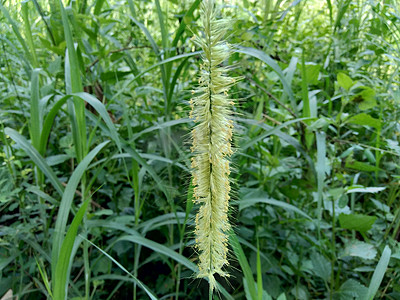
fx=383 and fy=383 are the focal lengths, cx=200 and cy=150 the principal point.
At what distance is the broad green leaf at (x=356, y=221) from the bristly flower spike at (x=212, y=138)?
2.41 ft

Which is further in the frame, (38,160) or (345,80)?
(345,80)

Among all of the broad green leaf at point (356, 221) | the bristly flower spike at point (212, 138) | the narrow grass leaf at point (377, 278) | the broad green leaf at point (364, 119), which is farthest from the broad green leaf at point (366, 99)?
the bristly flower spike at point (212, 138)

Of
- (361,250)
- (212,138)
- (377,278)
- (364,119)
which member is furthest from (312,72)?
(212,138)

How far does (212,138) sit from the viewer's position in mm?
859

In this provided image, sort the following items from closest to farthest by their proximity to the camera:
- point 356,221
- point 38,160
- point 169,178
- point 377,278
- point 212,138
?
1. point 212,138
2. point 377,278
3. point 38,160
4. point 356,221
5. point 169,178

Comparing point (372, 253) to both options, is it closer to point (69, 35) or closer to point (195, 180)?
point (195, 180)

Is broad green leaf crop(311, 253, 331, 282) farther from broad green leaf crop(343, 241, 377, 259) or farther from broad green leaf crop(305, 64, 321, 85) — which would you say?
broad green leaf crop(305, 64, 321, 85)

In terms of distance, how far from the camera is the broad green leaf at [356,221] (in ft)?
4.85

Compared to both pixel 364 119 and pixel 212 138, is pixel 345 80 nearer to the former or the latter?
pixel 364 119

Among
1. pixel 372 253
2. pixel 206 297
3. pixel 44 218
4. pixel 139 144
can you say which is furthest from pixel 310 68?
pixel 44 218

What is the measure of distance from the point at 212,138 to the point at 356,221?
92cm

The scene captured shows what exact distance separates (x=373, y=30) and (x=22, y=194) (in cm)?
198

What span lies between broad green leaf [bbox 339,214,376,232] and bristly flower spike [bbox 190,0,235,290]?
73 cm

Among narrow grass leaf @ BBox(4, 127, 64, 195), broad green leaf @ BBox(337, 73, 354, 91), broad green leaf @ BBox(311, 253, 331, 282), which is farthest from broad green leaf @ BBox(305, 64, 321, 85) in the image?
narrow grass leaf @ BBox(4, 127, 64, 195)
